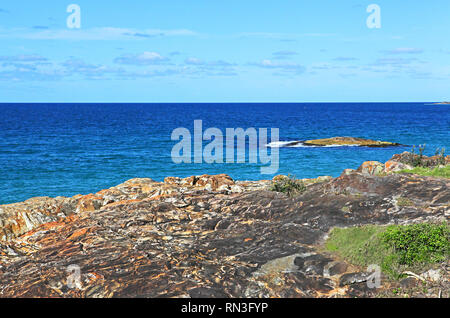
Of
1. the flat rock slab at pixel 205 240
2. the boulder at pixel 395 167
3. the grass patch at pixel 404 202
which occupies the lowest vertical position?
the flat rock slab at pixel 205 240

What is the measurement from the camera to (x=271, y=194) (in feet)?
57.0

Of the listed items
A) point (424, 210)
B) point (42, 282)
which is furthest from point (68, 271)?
point (424, 210)

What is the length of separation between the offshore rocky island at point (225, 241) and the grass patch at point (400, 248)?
0.05 metres

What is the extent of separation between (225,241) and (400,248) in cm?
504

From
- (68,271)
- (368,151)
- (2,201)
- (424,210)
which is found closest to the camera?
(68,271)

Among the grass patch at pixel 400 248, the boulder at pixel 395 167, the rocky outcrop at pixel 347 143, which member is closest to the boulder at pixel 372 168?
the boulder at pixel 395 167

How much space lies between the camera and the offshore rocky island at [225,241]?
11336 mm

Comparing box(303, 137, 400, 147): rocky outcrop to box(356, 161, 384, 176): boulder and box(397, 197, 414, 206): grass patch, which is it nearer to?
box(356, 161, 384, 176): boulder

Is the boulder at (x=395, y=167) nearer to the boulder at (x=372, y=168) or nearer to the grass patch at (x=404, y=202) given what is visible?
the boulder at (x=372, y=168)

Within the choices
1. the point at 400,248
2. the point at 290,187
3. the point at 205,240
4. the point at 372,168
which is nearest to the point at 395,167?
the point at 372,168

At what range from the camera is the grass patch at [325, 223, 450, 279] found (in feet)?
38.1

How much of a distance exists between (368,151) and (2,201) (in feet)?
135
